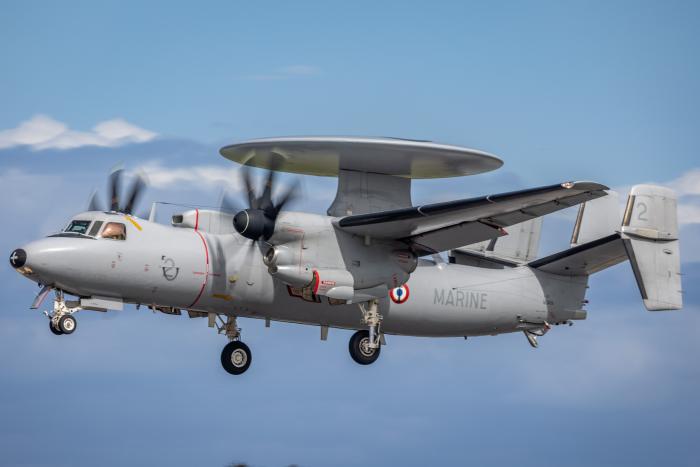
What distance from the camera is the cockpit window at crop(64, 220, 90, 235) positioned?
25.9m

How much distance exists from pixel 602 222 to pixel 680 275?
271 centimetres

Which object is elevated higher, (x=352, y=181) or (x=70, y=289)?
(x=352, y=181)

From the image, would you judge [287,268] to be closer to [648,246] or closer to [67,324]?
[67,324]

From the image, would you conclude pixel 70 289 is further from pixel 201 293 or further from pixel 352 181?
pixel 352 181

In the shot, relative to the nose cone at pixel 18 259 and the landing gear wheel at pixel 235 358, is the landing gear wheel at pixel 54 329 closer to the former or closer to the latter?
the nose cone at pixel 18 259

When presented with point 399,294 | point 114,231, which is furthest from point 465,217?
point 114,231

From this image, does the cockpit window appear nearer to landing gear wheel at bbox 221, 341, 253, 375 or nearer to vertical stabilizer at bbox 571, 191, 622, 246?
landing gear wheel at bbox 221, 341, 253, 375

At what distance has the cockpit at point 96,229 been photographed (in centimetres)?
2581

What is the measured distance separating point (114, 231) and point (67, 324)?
2387 mm

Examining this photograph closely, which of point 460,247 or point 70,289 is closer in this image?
point 70,289

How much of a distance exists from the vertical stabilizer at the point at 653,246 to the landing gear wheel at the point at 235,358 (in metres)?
10.3

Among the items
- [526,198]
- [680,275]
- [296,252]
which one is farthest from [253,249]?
[680,275]

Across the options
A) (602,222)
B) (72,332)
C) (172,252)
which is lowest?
(72,332)

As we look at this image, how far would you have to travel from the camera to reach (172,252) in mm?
26438
